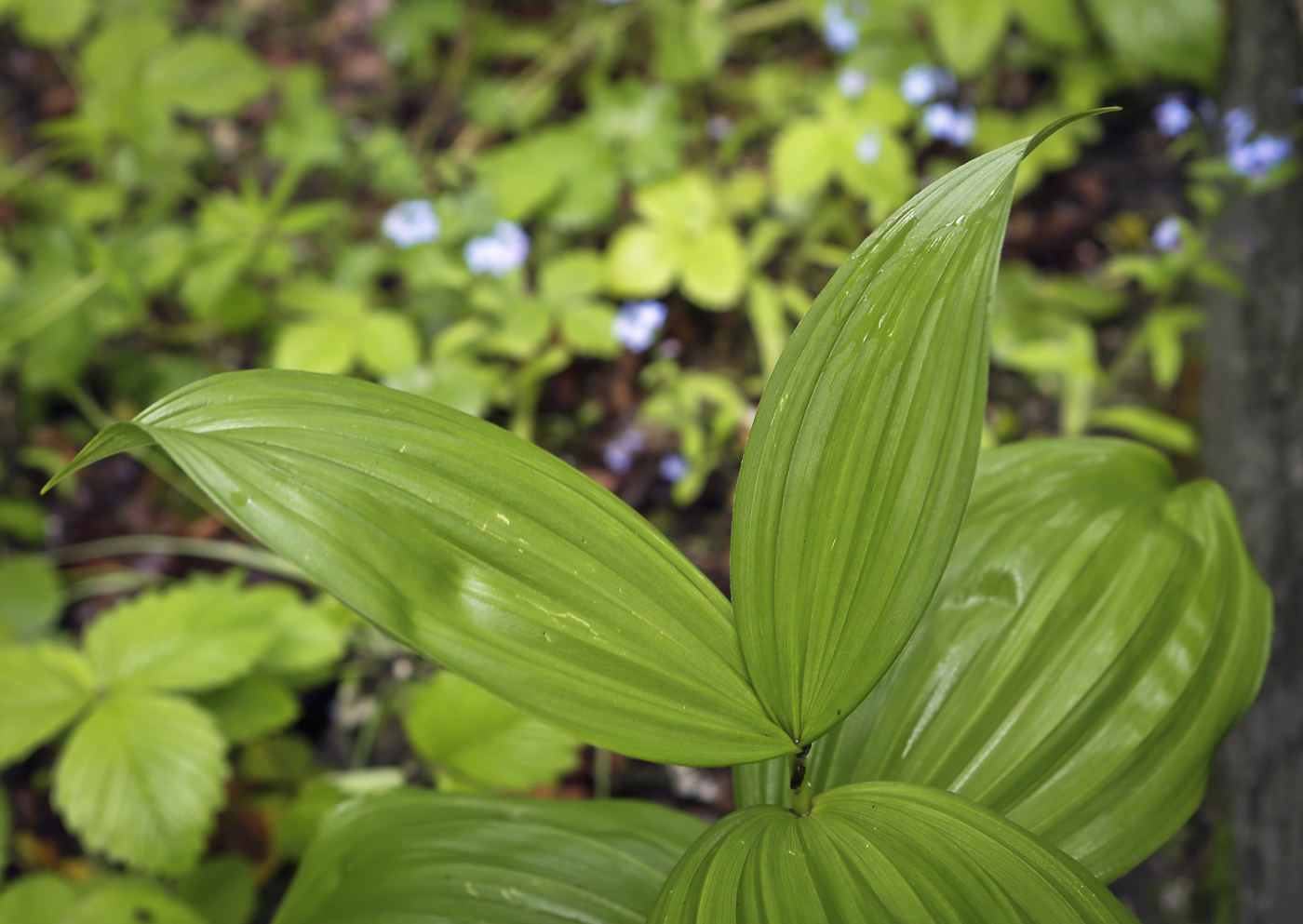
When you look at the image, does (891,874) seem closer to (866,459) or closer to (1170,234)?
(866,459)

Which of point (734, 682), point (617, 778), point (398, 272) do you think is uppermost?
point (734, 682)

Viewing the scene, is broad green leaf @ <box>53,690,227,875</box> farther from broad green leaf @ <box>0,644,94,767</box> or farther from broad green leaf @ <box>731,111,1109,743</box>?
broad green leaf @ <box>731,111,1109,743</box>

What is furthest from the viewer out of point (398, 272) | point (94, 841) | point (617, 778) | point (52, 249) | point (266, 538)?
point (398, 272)

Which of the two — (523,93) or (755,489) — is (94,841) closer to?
(755,489)

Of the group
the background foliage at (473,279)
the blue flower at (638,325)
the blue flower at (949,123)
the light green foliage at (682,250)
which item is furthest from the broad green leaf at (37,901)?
the blue flower at (949,123)

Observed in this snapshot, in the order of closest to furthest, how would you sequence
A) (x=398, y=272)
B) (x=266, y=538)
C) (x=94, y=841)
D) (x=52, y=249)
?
(x=266, y=538), (x=94, y=841), (x=52, y=249), (x=398, y=272)

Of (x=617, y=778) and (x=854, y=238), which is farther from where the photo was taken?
(x=854, y=238)

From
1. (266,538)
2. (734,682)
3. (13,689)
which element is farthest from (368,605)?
(13,689)

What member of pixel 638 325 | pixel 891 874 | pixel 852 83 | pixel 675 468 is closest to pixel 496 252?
pixel 638 325
